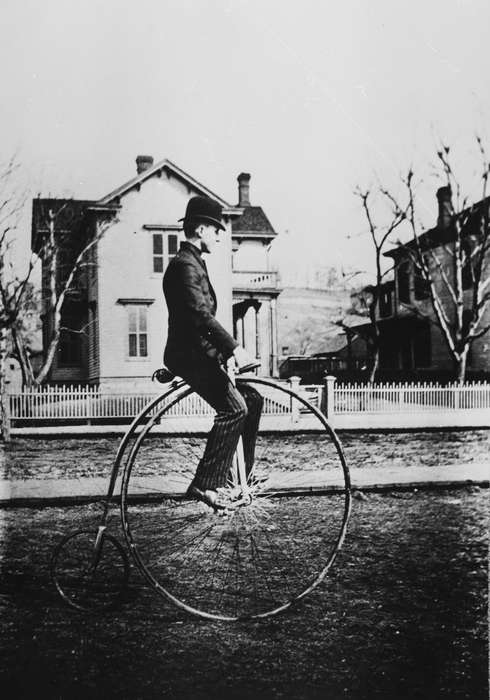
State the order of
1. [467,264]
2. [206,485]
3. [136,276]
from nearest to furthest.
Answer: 1. [206,485]
2. [136,276]
3. [467,264]

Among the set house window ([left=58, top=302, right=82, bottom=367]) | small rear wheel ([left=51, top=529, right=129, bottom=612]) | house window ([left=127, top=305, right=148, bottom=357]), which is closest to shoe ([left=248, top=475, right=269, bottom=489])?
small rear wheel ([left=51, top=529, right=129, bottom=612])

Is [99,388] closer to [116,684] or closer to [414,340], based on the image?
[116,684]

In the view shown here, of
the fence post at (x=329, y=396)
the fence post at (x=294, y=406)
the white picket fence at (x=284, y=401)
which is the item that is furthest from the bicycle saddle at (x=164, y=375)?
the fence post at (x=329, y=396)

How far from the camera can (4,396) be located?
13.0 feet

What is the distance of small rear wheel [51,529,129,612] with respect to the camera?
2.92 m

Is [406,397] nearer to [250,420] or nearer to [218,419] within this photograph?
[250,420]

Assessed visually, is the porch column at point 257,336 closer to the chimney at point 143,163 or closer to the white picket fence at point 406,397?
the chimney at point 143,163

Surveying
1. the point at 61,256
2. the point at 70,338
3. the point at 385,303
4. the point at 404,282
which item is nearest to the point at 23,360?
the point at 70,338

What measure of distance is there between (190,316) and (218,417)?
522 mm

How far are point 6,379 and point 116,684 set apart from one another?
1.97 meters

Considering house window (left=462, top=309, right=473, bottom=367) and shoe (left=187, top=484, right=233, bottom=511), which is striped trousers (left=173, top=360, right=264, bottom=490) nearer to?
shoe (left=187, top=484, right=233, bottom=511)

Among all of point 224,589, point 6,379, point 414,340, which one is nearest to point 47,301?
point 6,379

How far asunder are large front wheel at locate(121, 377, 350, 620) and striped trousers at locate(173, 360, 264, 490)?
10 centimetres

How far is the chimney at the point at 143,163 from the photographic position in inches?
123
